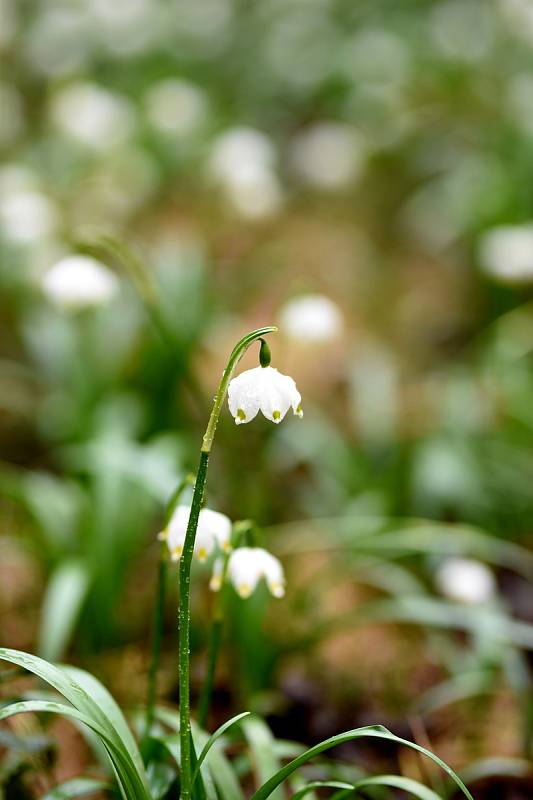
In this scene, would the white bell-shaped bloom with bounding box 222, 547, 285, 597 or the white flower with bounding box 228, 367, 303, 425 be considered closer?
the white flower with bounding box 228, 367, 303, 425

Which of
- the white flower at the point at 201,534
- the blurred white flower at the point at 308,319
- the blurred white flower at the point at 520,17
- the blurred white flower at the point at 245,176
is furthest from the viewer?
the blurred white flower at the point at 520,17

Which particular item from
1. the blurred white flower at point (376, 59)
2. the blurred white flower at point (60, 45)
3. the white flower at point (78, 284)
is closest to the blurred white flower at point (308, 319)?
the white flower at point (78, 284)

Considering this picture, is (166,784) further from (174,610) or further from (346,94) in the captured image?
(346,94)

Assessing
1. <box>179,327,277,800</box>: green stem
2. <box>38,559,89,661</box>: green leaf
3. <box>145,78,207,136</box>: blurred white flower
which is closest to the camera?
<box>179,327,277,800</box>: green stem

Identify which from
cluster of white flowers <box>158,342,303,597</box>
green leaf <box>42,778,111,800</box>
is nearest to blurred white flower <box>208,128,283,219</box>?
cluster of white flowers <box>158,342,303,597</box>

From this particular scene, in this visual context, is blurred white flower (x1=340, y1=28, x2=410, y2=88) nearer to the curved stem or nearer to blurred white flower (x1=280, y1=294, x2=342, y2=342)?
blurred white flower (x1=280, y1=294, x2=342, y2=342)

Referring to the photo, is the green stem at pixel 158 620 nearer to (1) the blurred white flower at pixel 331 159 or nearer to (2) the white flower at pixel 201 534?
(2) the white flower at pixel 201 534
